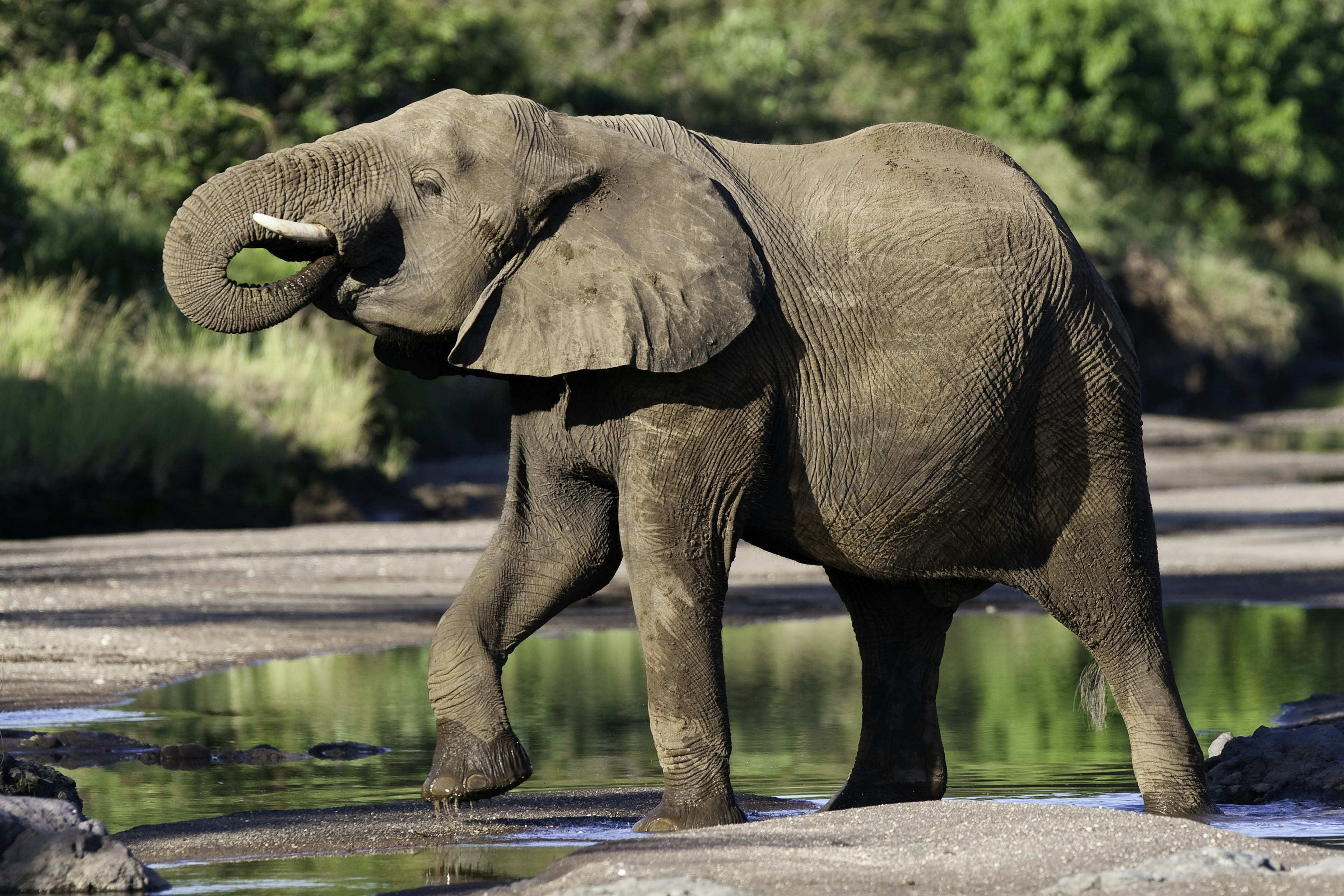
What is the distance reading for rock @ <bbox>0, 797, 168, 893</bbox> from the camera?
19.1 feet

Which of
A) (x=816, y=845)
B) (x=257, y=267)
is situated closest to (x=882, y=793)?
(x=816, y=845)

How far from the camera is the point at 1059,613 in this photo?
725cm

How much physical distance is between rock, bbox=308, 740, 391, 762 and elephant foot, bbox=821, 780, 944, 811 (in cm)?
207

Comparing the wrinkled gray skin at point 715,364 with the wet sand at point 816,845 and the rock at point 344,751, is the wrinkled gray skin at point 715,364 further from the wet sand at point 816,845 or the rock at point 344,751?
the rock at point 344,751

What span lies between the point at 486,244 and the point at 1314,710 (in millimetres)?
4715

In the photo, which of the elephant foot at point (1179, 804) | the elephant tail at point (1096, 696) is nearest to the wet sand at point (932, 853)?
the elephant foot at point (1179, 804)

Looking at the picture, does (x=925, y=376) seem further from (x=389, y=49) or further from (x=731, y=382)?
(x=389, y=49)

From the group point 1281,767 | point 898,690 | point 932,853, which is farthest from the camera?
point 1281,767

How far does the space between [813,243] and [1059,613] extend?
5.05ft

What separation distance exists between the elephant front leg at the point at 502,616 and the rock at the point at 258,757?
4.84 feet

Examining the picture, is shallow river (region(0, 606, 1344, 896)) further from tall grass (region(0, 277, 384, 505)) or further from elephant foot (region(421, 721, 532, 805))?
tall grass (region(0, 277, 384, 505))

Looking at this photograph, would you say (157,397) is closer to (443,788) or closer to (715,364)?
(443,788)

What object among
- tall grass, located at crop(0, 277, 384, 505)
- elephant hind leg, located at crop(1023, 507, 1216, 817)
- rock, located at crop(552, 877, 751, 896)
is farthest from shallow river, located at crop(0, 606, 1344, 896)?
tall grass, located at crop(0, 277, 384, 505)

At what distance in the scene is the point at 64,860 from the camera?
5.85 meters
